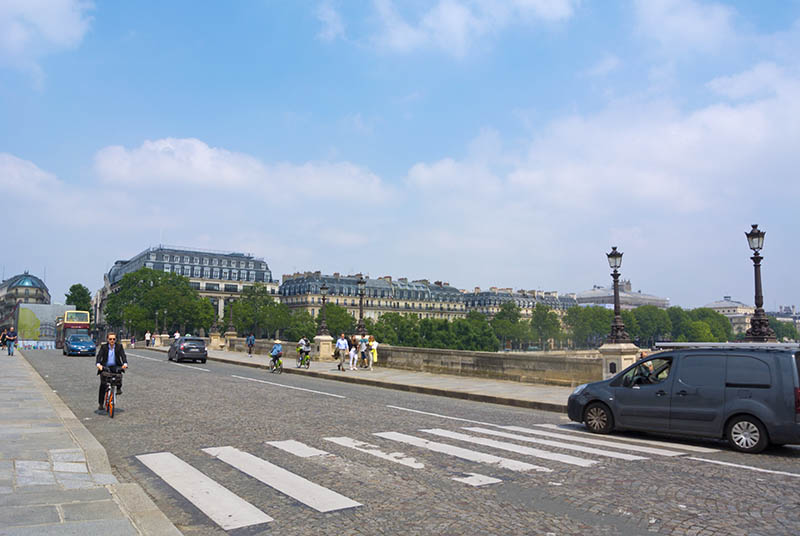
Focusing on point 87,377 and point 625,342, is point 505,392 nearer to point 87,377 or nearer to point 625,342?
point 625,342

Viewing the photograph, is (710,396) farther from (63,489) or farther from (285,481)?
(63,489)

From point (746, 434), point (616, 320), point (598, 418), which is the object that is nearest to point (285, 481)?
point (598, 418)

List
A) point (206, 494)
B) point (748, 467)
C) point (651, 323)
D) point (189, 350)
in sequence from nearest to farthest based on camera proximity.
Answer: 1. point (206, 494)
2. point (748, 467)
3. point (189, 350)
4. point (651, 323)

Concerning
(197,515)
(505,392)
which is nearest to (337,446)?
(197,515)

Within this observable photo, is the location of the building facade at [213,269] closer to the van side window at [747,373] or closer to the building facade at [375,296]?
the building facade at [375,296]

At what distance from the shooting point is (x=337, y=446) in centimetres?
963

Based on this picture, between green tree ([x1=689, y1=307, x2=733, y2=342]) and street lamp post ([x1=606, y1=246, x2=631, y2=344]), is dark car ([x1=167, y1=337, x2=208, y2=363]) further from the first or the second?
green tree ([x1=689, y1=307, x2=733, y2=342])

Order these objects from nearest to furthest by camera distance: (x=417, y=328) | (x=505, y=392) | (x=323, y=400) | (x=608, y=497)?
1. (x=608, y=497)
2. (x=323, y=400)
3. (x=505, y=392)
4. (x=417, y=328)

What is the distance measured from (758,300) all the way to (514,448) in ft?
47.0

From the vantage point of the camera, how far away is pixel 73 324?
56469mm

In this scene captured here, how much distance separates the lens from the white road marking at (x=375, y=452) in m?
8.37

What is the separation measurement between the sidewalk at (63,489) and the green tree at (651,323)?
548 feet

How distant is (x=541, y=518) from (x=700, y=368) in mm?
5819

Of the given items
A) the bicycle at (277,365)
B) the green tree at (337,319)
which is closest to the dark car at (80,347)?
the bicycle at (277,365)
